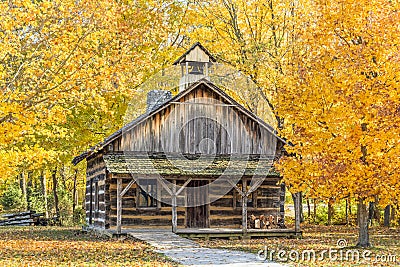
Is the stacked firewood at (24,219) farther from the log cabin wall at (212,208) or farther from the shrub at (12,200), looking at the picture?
the log cabin wall at (212,208)

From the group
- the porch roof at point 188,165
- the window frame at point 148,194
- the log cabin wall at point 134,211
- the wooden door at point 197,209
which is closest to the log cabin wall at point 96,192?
the log cabin wall at point 134,211

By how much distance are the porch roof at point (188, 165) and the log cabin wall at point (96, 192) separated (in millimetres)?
1815

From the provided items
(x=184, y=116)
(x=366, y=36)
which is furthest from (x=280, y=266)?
(x=184, y=116)

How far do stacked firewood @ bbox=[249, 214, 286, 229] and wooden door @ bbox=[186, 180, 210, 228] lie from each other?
2.15 m

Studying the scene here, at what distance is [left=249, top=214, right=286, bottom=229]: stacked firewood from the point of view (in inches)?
1025

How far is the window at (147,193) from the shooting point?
26250 mm

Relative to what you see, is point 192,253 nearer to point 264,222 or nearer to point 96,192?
point 264,222

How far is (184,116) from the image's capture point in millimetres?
27172

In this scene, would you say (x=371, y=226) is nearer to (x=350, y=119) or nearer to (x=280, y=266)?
(x=350, y=119)

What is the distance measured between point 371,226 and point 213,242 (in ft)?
50.3
